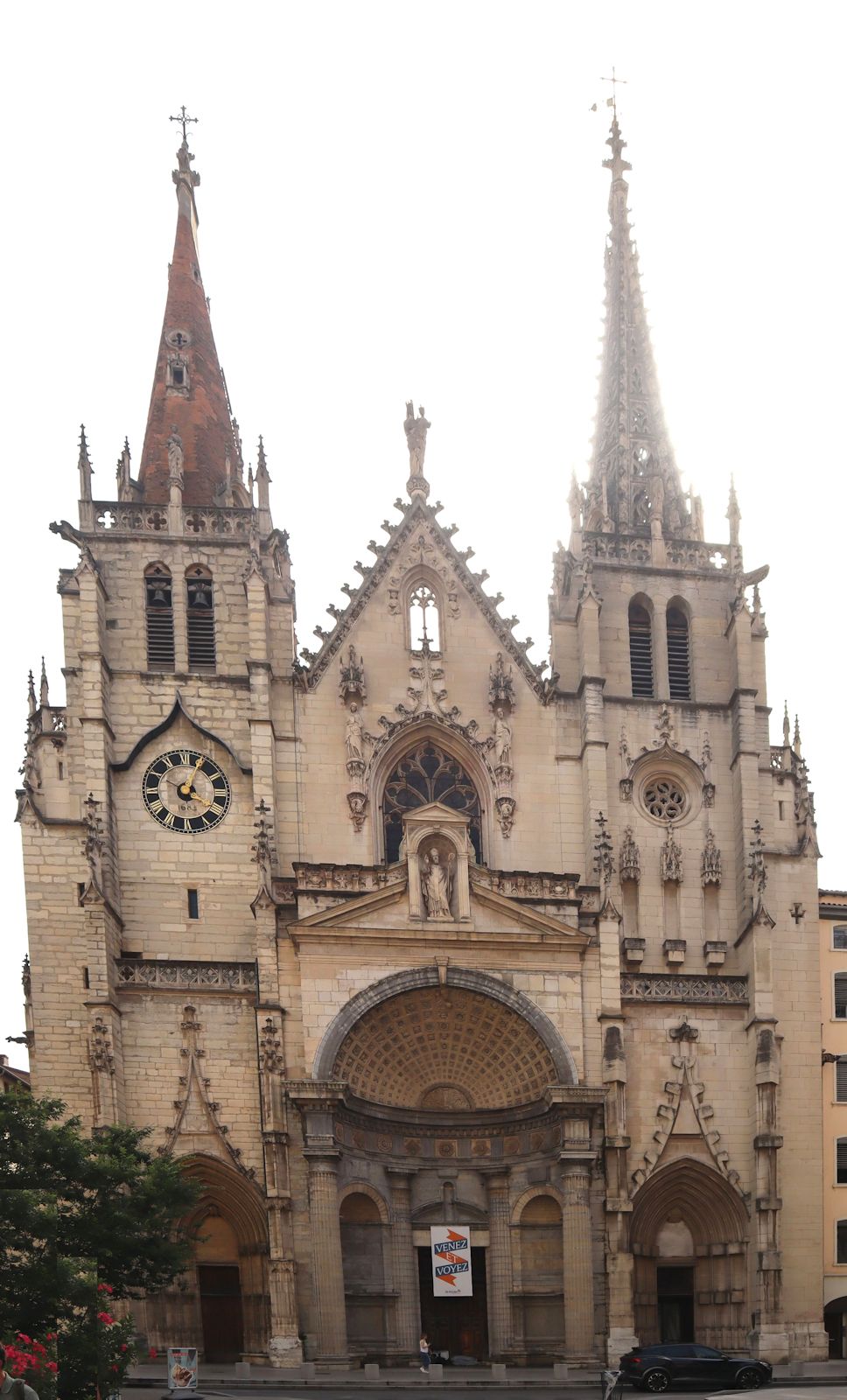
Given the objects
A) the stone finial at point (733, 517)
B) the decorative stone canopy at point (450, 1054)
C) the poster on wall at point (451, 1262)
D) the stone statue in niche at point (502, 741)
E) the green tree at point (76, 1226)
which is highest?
the stone finial at point (733, 517)

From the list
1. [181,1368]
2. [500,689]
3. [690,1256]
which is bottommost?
[690,1256]

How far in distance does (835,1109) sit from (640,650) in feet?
39.5

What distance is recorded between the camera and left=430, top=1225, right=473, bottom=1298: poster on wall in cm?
4016

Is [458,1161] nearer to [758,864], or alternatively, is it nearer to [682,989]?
[682,989]

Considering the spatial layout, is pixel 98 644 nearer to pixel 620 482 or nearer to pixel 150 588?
pixel 150 588

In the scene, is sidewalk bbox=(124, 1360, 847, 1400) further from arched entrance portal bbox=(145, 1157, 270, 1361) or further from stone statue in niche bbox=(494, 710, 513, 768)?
stone statue in niche bbox=(494, 710, 513, 768)

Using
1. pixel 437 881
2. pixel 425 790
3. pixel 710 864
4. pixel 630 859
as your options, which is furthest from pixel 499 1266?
pixel 425 790

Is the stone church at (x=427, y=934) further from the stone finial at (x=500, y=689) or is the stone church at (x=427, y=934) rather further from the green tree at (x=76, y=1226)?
the green tree at (x=76, y=1226)

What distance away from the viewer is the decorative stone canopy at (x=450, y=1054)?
4103 centimetres

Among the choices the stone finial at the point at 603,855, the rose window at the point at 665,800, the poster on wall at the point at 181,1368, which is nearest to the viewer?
the poster on wall at the point at 181,1368

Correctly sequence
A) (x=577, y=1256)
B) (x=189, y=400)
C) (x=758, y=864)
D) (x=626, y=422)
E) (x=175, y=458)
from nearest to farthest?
1. (x=577, y=1256)
2. (x=758, y=864)
3. (x=175, y=458)
4. (x=189, y=400)
5. (x=626, y=422)

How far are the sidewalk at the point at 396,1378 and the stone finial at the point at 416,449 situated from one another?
20.5 metres

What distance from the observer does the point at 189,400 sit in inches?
1939

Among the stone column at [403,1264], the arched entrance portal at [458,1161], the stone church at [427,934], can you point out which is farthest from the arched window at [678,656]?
the stone column at [403,1264]
